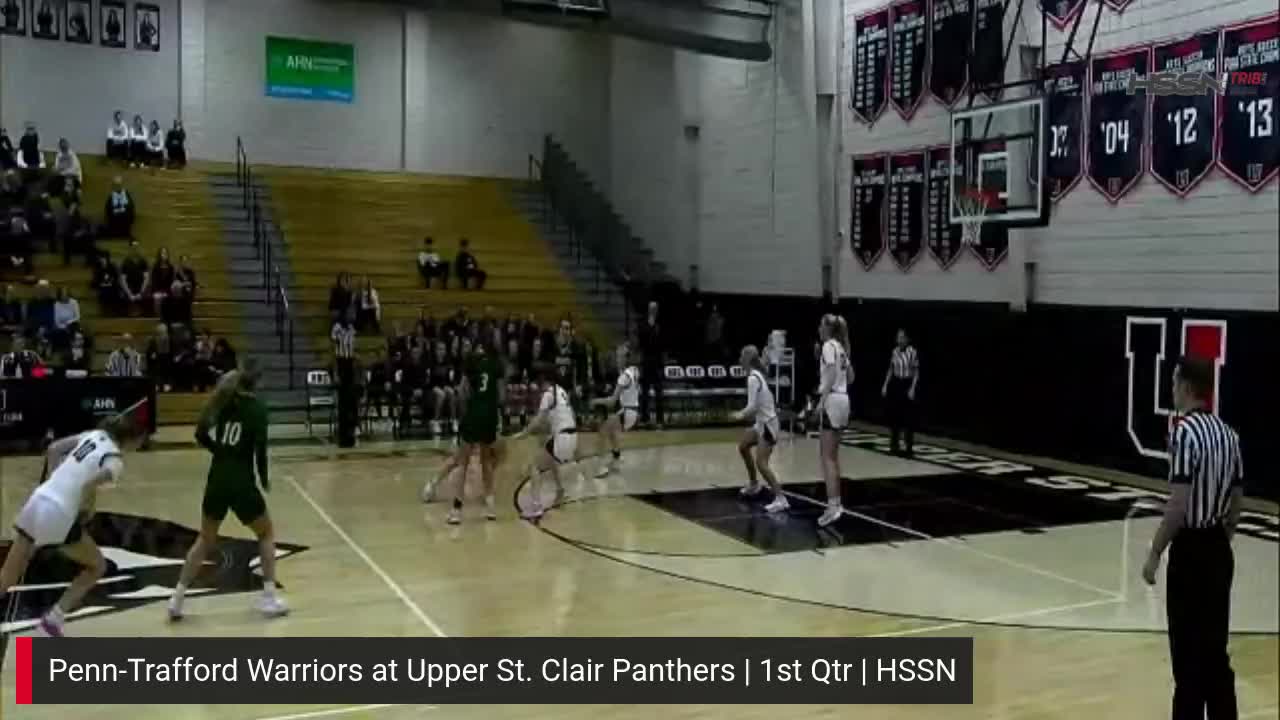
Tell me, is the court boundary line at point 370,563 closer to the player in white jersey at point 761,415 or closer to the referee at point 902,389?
the player in white jersey at point 761,415

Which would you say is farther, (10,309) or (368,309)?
(368,309)

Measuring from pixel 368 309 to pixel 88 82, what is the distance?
447 centimetres

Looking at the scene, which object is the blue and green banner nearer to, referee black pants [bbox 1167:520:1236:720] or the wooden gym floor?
the wooden gym floor

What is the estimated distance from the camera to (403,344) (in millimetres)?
13312

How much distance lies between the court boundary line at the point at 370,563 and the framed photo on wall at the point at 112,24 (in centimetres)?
415

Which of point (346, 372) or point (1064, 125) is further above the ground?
point (1064, 125)

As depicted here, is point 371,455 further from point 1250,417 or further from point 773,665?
point 1250,417

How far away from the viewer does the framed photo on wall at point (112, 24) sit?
8.18 meters

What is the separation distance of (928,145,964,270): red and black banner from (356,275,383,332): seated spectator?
7.02m

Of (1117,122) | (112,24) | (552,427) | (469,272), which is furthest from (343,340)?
(1117,122)

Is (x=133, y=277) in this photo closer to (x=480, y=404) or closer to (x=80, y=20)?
(x=80, y=20)

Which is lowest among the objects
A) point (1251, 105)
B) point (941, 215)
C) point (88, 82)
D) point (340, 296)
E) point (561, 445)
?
point (561, 445)

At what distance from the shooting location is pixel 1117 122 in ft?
29.2

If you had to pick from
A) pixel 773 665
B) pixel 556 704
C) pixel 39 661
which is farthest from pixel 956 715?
pixel 39 661
